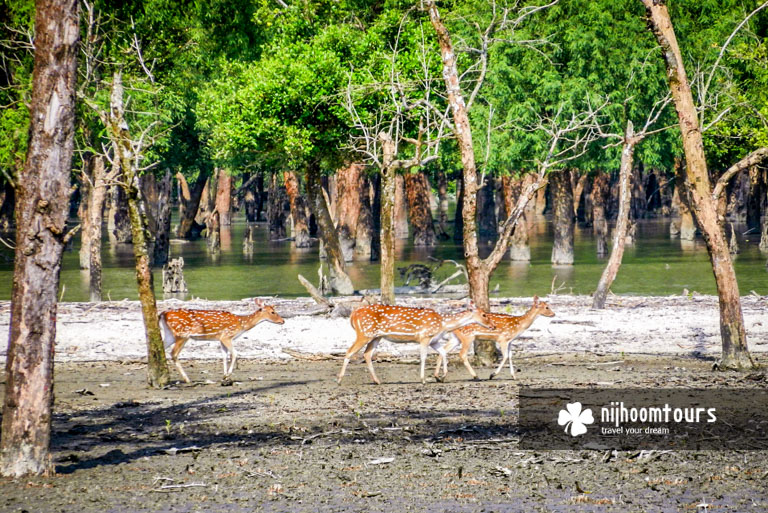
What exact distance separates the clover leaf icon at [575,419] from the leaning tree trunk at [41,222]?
5678 millimetres

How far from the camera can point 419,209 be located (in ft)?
197

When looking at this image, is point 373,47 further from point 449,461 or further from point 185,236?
point 185,236

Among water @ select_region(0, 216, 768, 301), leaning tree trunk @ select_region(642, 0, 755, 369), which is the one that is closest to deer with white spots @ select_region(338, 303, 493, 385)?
leaning tree trunk @ select_region(642, 0, 755, 369)

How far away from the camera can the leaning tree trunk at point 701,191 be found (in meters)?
17.4

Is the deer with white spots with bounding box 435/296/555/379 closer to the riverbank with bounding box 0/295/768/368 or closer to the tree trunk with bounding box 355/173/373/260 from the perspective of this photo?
the riverbank with bounding box 0/295/768/368

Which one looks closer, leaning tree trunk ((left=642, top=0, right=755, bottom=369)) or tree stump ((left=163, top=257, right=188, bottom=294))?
leaning tree trunk ((left=642, top=0, right=755, bottom=369))

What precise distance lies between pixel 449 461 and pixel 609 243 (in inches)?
2081

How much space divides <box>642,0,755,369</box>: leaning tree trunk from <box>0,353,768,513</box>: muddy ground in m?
1.16

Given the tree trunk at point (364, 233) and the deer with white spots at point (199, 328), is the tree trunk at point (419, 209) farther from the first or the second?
the deer with white spots at point (199, 328)

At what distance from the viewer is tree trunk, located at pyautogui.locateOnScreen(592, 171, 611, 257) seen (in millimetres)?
54969

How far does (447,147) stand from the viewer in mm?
43781

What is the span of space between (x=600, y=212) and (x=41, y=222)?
178 ft

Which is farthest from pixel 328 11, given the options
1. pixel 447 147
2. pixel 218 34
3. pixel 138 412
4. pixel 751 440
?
pixel 751 440

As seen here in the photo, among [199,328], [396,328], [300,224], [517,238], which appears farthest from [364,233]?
[396,328]
